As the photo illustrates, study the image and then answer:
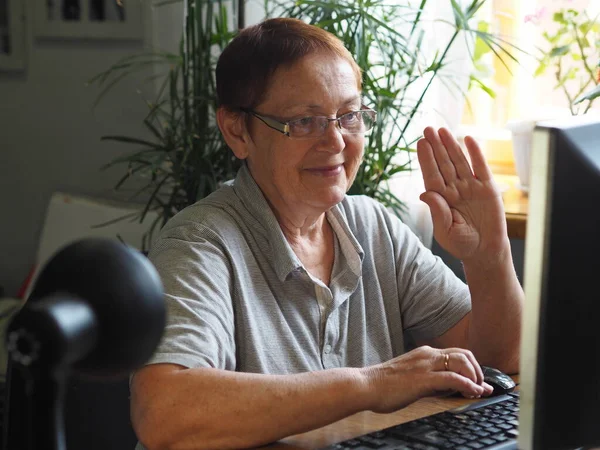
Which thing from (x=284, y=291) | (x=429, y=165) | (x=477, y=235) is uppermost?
(x=429, y=165)

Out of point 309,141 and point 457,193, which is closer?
point 457,193

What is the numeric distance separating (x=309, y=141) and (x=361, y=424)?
1.74ft

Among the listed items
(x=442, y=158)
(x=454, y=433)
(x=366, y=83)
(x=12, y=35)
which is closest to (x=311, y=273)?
(x=442, y=158)

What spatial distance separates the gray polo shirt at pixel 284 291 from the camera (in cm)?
137

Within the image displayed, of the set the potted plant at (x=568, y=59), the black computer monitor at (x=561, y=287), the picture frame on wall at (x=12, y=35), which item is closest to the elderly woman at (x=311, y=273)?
the black computer monitor at (x=561, y=287)

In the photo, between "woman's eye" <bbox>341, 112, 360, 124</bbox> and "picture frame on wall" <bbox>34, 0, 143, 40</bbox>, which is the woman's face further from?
"picture frame on wall" <bbox>34, 0, 143, 40</bbox>

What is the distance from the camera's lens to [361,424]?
127 centimetres

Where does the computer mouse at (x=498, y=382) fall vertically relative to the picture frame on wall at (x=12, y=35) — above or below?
below

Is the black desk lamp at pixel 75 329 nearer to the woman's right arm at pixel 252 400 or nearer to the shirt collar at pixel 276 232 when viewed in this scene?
the woman's right arm at pixel 252 400

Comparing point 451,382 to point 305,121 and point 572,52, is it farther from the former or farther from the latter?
point 572,52

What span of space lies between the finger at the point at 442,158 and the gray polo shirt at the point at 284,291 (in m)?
0.30

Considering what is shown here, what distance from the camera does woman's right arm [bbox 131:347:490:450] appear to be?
120 cm

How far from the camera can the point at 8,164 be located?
3.67 m

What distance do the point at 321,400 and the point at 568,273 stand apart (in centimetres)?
49
